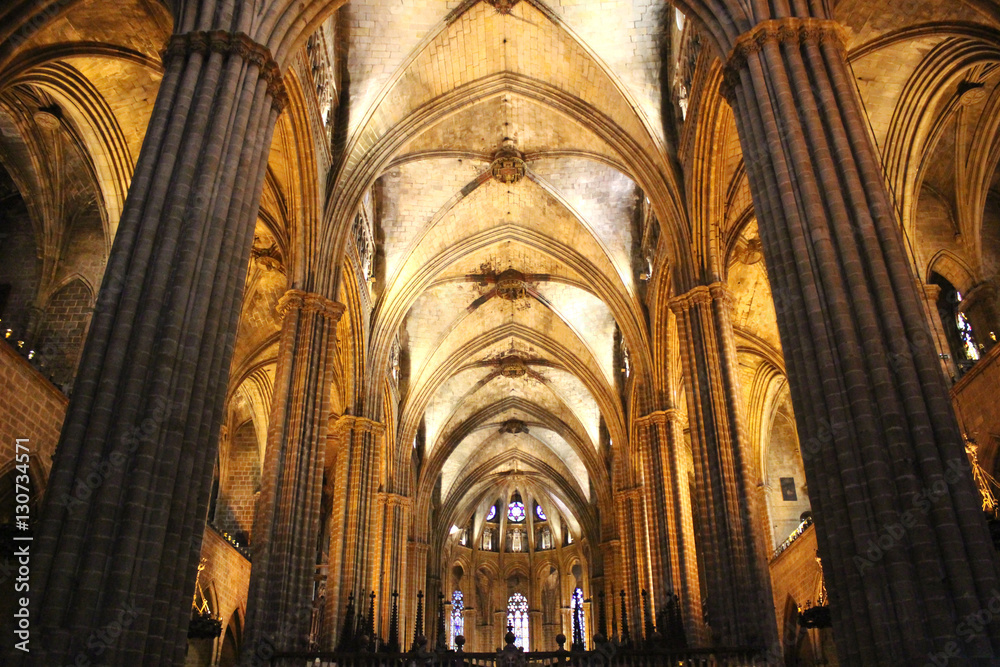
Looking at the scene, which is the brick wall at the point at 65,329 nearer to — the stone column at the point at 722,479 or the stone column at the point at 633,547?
the stone column at the point at 722,479

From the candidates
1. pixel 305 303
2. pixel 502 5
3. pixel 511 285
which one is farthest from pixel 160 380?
pixel 511 285

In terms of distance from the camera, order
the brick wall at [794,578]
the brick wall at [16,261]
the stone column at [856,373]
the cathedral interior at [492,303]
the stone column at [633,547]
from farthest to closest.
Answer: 1. the stone column at [633,547]
2. the brick wall at [794,578]
3. the brick wall at [16,261]
4. the cathedral interior at [492,303]
5. the stone column at [856,373]

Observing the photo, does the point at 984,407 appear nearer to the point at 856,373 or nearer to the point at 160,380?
the point at 856,373

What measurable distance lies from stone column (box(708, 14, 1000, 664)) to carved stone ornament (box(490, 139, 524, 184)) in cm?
1198

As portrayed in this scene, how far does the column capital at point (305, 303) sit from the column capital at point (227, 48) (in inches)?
224

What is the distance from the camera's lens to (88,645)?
24.6 ft

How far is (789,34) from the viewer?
10.9 m

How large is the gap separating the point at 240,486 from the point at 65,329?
11019 mm

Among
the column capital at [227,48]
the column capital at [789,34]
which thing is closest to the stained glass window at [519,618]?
the column capital at [227,48]

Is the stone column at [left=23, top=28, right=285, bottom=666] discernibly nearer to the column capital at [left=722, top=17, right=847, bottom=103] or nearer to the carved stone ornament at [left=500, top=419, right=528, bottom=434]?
the column capital at [left=722, top=17, right=847, bottom=103]

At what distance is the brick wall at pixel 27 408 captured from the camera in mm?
13094

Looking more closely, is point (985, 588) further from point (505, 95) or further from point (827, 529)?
point (505, 95)

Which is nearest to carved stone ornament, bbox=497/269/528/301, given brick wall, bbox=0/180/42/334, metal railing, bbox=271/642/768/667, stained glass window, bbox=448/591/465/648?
brick wall, bbox=0/180/42/334

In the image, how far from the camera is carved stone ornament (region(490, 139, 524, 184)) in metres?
22.8
